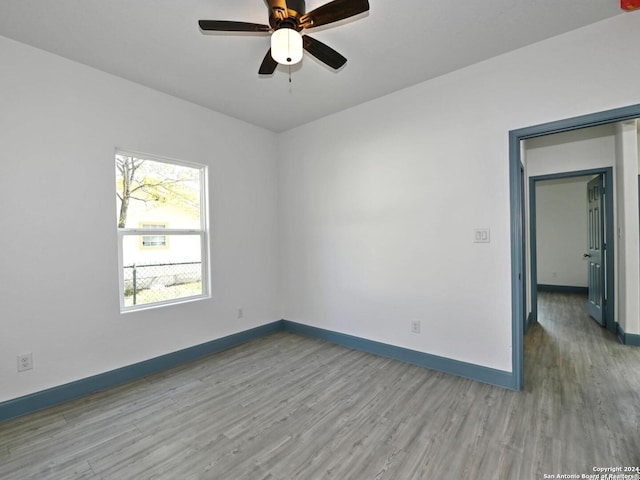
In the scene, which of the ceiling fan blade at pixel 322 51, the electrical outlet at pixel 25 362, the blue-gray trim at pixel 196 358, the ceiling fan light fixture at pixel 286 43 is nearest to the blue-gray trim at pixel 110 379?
the blue-gray trim at pixel 196 358

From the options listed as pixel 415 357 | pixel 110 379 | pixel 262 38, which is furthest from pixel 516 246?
pixel 110 379

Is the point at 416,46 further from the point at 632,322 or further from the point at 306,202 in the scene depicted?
the point at 632,322

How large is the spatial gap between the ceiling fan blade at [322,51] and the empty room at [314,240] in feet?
0.11

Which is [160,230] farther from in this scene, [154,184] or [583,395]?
[583,395]

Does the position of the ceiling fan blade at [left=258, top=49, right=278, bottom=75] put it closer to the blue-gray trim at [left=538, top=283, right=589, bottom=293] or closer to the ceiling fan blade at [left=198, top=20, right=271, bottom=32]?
the ceiling fan blade at [left=198, top=20, right=271, bottom=32]

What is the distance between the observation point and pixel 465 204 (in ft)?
9.11

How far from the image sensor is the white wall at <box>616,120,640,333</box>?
341 cm

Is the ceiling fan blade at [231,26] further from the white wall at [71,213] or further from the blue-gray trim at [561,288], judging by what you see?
the blue-gray trim at [561,288]

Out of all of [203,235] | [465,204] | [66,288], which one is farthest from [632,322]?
[66,288]

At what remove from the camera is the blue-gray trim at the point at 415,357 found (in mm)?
2607

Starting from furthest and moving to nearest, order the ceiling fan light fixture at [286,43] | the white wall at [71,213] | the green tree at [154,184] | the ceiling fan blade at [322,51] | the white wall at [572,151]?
the white wall at [572,151], the green tree at [154,184], the white wall at [71,213], the ceiling fan blade at [322,51], the ceiling fan light fixture at [286,43]

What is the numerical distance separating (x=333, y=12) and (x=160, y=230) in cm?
258

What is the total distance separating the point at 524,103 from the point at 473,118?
1.28 ft

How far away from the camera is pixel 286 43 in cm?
171
